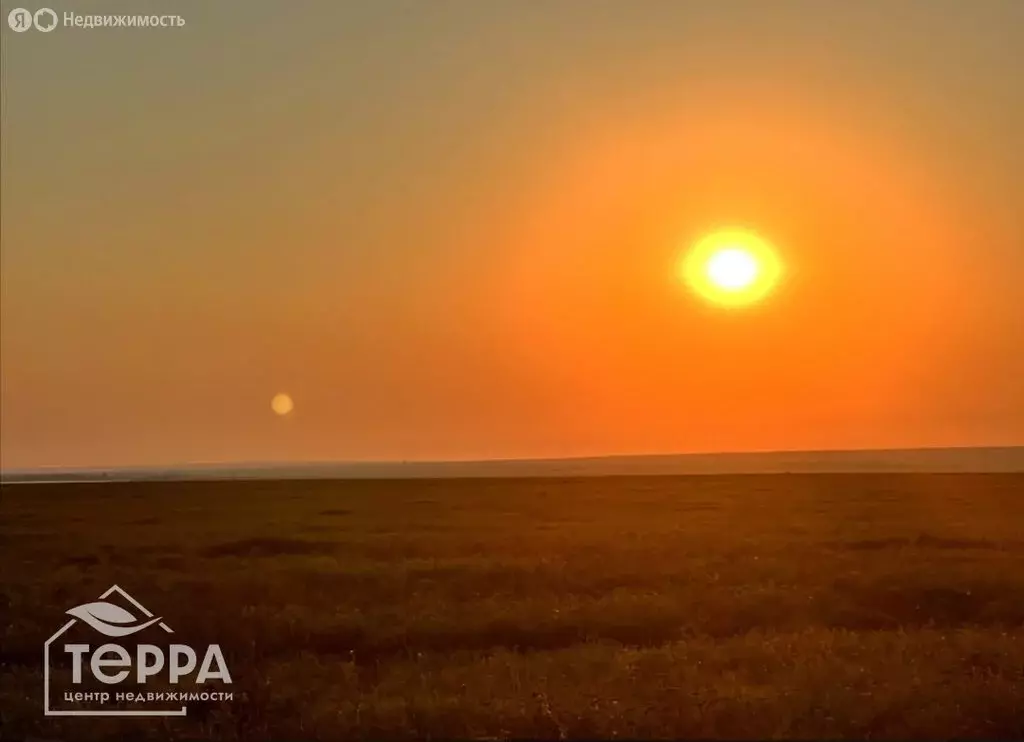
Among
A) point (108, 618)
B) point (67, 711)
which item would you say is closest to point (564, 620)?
point (67, 711)

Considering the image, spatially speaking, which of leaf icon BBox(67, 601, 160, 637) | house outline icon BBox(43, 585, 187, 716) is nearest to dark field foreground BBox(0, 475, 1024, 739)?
house outline icon BBox(43, 585, 187, 716)

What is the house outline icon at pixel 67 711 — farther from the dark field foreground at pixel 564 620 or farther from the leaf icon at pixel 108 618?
the leaf icon at pixel 108 618

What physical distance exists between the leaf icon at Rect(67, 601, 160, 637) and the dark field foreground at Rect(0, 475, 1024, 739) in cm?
34

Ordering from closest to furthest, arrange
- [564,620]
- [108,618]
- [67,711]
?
[67,711] → [564,620] → [108,618]

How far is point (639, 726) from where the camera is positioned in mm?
8695

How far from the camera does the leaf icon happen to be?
12.7 meters

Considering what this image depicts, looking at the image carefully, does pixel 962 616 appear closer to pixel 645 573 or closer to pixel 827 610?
pixel 827 610

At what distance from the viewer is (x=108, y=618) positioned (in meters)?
13.5

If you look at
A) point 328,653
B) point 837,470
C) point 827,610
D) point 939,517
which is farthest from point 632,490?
point 328,653

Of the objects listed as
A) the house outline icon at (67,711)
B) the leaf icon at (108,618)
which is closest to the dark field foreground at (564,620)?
the house outline icon at (67,711)

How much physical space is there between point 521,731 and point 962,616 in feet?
26.7

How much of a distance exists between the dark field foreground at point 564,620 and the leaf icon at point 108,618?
13.6 inches

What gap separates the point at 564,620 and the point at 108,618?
6.61 meters

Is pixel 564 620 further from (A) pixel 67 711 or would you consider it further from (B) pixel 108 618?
(B) pixel 108 618
